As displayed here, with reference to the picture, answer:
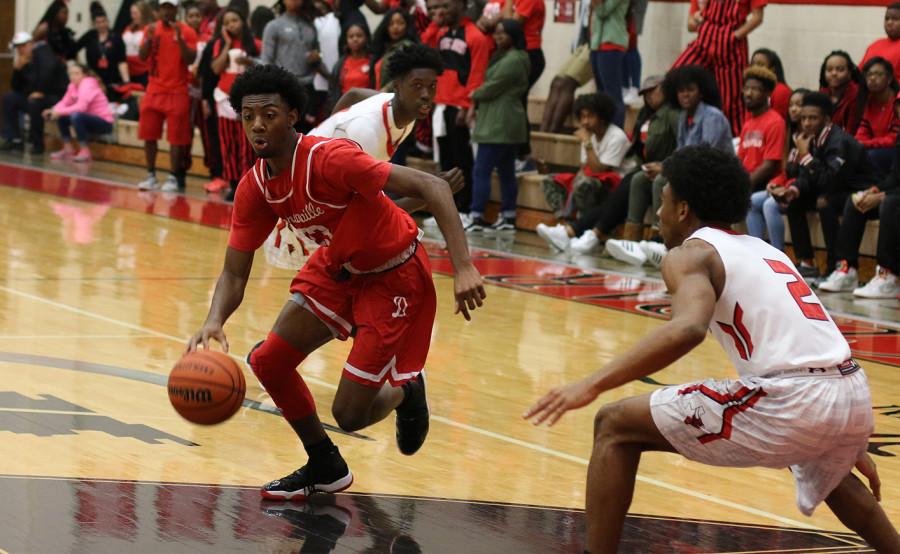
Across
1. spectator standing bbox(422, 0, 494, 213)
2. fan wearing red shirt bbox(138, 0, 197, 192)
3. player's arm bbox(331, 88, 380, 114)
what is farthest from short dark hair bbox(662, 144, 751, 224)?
fan wearing red shirt bbox(138, 0, 197, 192)

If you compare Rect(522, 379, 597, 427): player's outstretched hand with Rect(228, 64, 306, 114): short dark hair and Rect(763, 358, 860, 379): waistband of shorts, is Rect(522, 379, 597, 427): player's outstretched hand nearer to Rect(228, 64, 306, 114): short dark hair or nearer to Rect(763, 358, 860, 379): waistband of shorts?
Rect(763, 358, 860, 379): waistband of shorts

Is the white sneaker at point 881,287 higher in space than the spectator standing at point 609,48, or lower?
lower

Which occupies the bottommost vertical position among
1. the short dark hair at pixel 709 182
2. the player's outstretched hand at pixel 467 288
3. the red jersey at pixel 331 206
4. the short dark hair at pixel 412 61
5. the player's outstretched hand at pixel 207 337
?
the player's outstretched hand at pixel 207 337

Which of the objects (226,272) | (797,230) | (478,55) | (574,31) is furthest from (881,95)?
(226,272)

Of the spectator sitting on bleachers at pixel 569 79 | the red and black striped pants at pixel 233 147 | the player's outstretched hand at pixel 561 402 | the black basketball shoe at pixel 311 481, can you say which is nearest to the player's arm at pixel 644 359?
the player's outstretched hand at pixel 561 402

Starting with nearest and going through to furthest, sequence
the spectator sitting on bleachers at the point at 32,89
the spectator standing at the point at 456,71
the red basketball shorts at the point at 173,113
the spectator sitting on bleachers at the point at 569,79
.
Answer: the spectator standing at the point at 456,71 → the spectator sitting on bleachers at the point at 569,79 → the red basketball shorts at the point at 173,113 → the spectator sitting on bleachers at the point at 32,89

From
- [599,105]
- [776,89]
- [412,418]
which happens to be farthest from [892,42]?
[412,418]

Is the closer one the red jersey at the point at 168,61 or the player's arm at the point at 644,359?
the player's arm at the point at 644,359

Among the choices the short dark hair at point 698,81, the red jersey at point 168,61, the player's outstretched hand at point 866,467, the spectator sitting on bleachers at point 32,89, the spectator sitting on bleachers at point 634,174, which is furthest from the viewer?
the spectator sitting on bleachers at point 32,89

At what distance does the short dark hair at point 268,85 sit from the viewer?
5047 millimetres

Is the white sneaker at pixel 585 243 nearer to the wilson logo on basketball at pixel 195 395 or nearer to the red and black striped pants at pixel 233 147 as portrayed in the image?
the red and black striped pants at pixel 233 147

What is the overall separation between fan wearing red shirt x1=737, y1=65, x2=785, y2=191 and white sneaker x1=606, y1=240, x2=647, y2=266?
101 cm

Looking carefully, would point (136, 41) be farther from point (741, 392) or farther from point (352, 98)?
point (741, 392)

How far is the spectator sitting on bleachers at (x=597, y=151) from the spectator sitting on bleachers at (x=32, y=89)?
9433 mm
